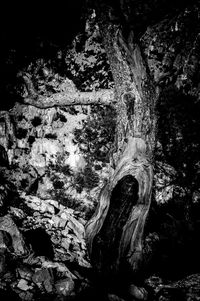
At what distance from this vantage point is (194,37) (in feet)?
9.04

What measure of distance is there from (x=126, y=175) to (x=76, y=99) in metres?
1.29

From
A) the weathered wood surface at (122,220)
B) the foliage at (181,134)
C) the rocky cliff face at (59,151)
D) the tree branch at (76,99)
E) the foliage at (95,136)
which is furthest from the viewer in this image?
the foliage at (95,136)

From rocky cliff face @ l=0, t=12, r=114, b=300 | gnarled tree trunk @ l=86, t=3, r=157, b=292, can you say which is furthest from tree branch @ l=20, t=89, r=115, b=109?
rocky cliff face @ l=0, t=12, r=114, b=300

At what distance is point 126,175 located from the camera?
→ 1.89 meters

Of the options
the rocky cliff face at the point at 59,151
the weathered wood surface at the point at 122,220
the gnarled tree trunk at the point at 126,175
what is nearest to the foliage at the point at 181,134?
the rocky cliff face at the point at 59,151

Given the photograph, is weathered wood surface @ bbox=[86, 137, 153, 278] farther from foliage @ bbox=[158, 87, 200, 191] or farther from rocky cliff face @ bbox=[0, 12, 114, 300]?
foliage @ bbox=[158, 87, 200, 191]

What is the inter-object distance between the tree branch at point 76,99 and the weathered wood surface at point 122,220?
98 cm

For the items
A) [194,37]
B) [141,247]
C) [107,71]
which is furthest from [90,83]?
[141,247]

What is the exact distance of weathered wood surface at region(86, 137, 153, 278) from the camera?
1.85 m

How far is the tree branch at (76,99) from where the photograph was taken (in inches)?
103

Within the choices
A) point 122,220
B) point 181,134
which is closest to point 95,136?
point 181,134

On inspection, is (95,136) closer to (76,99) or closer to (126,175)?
(76,99)

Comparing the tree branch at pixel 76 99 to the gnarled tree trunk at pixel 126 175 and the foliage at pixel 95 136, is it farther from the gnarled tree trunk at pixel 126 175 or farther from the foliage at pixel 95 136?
the foliage at pixel 95 136

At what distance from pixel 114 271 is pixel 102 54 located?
2.88m
